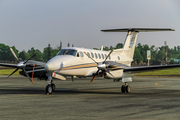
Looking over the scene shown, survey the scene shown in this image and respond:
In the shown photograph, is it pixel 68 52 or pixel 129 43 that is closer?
pixel 68 52

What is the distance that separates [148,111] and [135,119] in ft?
6.03

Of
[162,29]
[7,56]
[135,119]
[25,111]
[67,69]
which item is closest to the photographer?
[135,119]

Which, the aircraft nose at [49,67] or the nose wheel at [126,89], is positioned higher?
the aircraft nose at [49,67]

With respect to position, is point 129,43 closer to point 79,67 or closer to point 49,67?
point 79,67

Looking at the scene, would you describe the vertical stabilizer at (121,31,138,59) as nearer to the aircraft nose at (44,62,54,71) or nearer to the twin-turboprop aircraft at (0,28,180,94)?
the twin-turboprop aircraft at (0,28,180,94)

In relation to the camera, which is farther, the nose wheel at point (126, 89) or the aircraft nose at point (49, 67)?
the nose wheel at point (126, 89)

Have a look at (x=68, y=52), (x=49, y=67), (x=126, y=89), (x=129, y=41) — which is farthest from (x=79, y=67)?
(x=129, y=41)

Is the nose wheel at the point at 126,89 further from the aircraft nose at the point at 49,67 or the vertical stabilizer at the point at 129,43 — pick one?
the vertical stabilizer at the point at 129,43

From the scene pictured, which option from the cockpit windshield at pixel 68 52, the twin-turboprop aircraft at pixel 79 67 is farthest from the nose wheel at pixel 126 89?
the cockpit windshield at pixel 68 52

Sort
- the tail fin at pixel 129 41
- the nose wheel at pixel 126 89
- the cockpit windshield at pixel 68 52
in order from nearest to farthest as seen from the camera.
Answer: the cockpit windshield at pixel 68 52, the nose wheel at pixel 126 89, the tail fin at pixel 129 41

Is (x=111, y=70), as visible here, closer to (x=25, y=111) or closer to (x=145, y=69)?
(x=145, y=69)

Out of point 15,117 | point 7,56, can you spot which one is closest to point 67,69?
point 15,117

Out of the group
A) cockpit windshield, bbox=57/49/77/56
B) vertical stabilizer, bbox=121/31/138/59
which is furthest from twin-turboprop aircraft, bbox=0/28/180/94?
vertical stabilizer, bbox=121/31/138/59

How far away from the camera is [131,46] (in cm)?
2616
